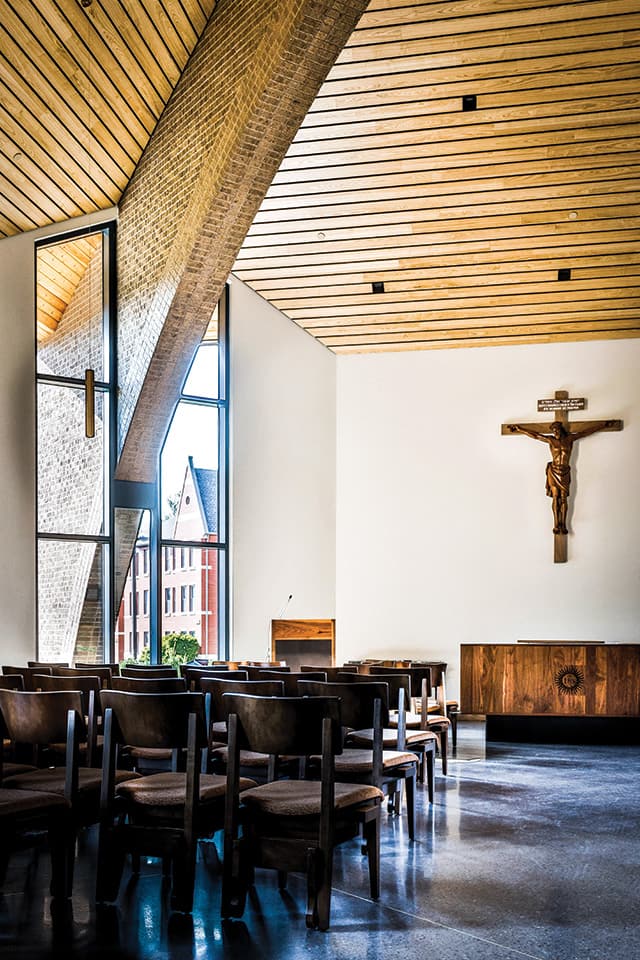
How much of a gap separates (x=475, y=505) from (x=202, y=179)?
4.87 meters

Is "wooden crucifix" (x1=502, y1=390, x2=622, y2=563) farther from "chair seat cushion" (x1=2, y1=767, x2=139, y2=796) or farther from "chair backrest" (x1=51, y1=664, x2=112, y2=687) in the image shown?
"chair seat cushion" (x1=2, y1=767, x2=139, y2=796)

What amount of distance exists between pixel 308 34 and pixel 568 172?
2.93m

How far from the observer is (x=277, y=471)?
440 inches

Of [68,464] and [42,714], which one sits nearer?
[42,714]

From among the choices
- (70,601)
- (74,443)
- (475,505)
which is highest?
(74,443)

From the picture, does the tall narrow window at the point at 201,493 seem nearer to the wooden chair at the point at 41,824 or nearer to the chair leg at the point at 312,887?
the wooden chair at the point at 41,824

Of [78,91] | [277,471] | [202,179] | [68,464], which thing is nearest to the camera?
[78,91]

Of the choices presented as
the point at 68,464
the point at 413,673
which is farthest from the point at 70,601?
the point at 413,673

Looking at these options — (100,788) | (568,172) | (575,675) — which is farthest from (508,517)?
(100,788)

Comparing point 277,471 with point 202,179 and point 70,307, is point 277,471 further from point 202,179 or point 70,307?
point 202,179

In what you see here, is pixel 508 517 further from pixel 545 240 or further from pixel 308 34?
pixel 308 34

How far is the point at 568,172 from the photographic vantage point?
8.82m

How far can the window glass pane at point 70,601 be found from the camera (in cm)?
911

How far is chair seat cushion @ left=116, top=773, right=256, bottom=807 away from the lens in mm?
3762
